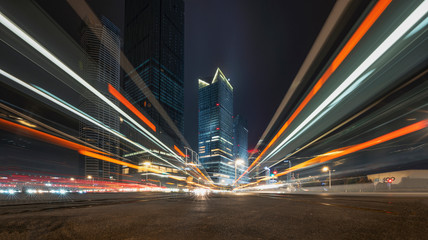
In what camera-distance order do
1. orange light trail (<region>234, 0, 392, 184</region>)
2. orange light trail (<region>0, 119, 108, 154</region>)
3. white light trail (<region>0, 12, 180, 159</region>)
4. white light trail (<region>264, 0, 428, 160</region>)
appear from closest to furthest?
white light trail (<region>264, 0, 428, 160</region>) → orange light trail (<region>234, 0, 392, 184</region>) → white light trail (<region>0, 12, 180, 159</region>) → orange light trail (<region>0, 119, 108, 154</region>)

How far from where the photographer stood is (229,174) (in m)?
170

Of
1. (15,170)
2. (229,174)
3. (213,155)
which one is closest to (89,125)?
(15,170)

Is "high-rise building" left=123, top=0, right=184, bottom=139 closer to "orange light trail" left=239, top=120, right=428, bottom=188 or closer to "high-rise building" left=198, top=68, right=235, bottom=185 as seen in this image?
"high-rise building" left=198, top=68, right=235, bottom=185

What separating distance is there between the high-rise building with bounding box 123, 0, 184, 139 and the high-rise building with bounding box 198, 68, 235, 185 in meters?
38.6

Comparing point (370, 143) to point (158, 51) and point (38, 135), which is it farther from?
point (158, 51)

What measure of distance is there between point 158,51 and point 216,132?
75.5 metres

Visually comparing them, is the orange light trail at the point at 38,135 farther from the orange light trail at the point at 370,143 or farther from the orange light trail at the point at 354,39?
the orange light trail at the point at 370,143

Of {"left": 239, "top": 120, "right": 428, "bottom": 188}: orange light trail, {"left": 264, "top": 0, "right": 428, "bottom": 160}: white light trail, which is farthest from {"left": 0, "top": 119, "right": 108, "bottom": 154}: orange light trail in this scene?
{"left": 239, "top": 120, "right": 428, "bottom": 188}: orange light trail

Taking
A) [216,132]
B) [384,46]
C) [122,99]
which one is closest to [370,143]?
[384,46]

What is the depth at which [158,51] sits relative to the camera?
12019cm

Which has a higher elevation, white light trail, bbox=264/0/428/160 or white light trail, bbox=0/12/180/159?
white light trail, bbox=0/12/180/159

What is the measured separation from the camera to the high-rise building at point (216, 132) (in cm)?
15312

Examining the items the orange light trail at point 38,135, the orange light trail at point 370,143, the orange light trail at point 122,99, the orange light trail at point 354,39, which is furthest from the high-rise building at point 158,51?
the orange light trail at point 354,39

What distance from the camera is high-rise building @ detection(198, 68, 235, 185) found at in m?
153
